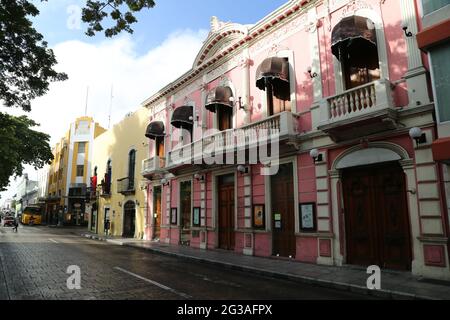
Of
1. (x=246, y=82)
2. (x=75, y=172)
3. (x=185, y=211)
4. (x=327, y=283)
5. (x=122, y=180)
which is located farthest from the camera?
(x=75, y=172)

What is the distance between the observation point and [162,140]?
21016mm

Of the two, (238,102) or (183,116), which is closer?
(238,102)

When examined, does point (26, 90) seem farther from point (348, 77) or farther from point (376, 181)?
point (376, 181)

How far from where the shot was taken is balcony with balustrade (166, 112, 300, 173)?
463 inches

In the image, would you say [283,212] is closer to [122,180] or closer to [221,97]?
[221,97]

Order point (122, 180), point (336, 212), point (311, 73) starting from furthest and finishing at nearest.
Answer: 1. point (122, 180)
2. point (311, 73)
3. point (336, 212)

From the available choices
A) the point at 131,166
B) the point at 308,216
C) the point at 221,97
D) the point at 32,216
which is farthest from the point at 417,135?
the point at 32,216

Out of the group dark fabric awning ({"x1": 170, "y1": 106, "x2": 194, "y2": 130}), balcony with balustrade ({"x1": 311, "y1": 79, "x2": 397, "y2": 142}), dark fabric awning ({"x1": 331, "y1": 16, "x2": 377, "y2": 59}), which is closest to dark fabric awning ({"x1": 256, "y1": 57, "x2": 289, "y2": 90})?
balcony with balustrade ({"x1": 311, "y1": 79, "x2": 397, "y2": 142})

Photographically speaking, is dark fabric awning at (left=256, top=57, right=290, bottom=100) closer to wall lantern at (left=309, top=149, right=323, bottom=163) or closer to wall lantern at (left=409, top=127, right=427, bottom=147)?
wall lantern at (left=309, top=149, right=323, bottom=163)

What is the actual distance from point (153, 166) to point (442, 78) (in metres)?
15.9

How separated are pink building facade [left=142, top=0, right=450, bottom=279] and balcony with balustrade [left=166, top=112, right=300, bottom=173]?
5cm

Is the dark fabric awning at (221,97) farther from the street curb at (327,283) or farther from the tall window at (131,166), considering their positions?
the tall window at (131,166)

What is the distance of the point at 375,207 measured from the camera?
9820mm

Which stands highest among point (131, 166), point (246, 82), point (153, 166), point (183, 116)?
point (246, 82)
